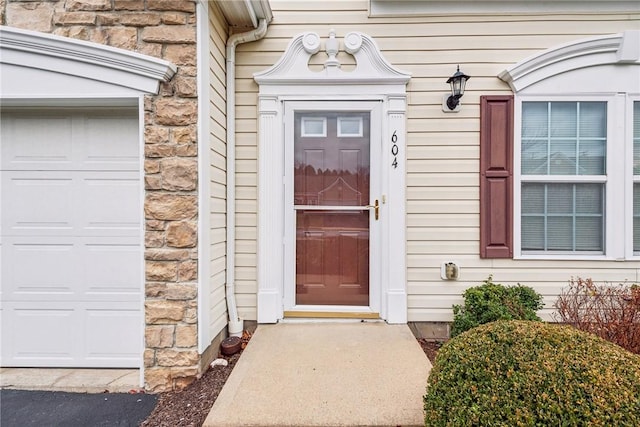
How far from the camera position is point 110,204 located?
7.84 ft

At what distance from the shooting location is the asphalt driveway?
190cm

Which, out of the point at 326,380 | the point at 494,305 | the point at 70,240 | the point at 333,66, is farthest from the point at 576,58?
the point at 70,240

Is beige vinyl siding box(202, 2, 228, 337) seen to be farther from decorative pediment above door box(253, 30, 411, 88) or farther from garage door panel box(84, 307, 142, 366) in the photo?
garage door panel box(84, 307, 142, 366)

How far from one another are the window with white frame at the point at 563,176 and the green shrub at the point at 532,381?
1692mm

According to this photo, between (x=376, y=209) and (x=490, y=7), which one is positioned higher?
(x=490, y=7)

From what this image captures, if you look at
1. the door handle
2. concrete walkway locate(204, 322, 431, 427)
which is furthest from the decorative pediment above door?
concrete walkway locate(204, 322, 431, 427)

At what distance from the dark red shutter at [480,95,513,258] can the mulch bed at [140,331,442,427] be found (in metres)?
2.53

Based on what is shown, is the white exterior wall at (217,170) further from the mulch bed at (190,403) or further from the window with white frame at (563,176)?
the window with white frame at (563,176)

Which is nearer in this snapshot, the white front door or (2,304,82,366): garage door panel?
(2,304,82,366): garage door panel

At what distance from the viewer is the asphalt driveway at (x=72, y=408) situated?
1.90 metres

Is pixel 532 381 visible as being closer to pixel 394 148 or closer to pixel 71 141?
pixel 394 148

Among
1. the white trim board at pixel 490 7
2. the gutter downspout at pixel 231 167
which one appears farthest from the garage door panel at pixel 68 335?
the white trim board at pixel 490 7

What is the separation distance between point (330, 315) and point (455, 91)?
2.34 meters

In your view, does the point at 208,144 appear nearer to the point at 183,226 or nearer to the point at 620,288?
the point at 183,226
